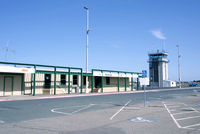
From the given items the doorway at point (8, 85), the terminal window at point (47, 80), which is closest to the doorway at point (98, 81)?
the terminal window at point (47, 80)

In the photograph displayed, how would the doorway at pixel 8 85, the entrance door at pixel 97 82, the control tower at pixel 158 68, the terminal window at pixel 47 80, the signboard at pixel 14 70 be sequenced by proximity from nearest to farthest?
the signboard at pixel 14 70 → the doorway at pixel 8 85 → the terminal window at pixel 47 80 → the entrance door at pixel 97 82 → the control tower at pixel 158 68

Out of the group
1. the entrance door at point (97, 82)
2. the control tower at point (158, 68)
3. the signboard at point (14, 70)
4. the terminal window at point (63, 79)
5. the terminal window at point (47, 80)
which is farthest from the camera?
the control tower at point (158, 68)

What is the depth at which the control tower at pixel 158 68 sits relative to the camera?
255 feet

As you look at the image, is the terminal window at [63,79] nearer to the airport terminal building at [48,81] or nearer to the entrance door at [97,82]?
the airport terminal building at [48,81]

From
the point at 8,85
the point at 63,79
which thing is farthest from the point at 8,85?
the point at 63,79

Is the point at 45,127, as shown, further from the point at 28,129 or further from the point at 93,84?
the point at 93,84

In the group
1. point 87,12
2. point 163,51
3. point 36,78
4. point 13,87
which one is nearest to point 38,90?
point 36,78

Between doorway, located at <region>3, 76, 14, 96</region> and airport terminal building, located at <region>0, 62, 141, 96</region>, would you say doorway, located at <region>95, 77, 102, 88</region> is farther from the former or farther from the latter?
doorway, located at <region>3, 76, 14, 96</region>

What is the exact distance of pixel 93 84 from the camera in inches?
1422

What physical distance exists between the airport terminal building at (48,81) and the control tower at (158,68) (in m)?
42.2

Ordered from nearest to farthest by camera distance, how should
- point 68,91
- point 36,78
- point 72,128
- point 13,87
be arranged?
point 72,128 < point 13,87 < point 36,78 < point 68,91

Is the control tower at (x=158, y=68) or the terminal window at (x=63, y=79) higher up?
the control tower at (x=158, y=68)

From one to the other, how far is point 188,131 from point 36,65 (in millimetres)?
21045

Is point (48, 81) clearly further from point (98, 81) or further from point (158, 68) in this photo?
point (158, 68)
